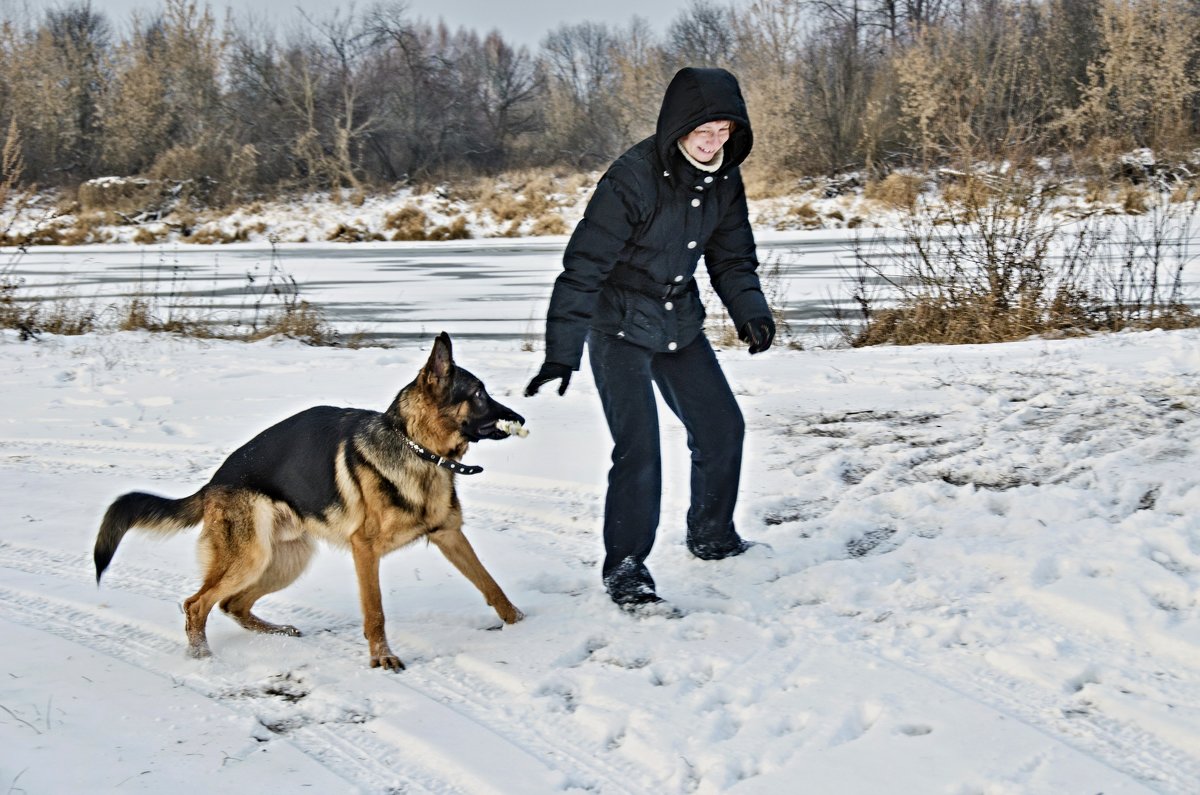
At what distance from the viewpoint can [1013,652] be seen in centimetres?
343

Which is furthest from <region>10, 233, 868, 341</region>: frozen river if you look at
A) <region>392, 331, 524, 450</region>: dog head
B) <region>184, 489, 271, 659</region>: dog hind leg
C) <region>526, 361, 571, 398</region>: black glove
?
<region>184, 489, 271, 659</region>: dog hind leg

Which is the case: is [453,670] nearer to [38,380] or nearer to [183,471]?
[183,471]

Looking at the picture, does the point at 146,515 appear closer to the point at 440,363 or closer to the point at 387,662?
the point at 387,662

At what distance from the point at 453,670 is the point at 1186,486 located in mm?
3327

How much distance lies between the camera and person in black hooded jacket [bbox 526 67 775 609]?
149 inches

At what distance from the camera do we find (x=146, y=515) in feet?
13.2

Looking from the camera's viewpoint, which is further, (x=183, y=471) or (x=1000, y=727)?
(x=183, y=471)

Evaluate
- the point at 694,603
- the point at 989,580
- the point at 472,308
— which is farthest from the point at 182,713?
the point at 472,308

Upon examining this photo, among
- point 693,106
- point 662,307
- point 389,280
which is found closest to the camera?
point 693,106

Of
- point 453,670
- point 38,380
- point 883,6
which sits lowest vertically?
point 453,670

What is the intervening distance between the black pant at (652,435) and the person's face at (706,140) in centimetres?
75

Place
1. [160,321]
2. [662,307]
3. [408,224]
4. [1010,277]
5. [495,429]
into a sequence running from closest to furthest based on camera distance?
[495,429]
[662,307]
[1010,277]
[160,321]
[408,224]

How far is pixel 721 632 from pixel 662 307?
123 cm

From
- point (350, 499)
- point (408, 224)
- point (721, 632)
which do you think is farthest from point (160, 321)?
point (408, 224)
